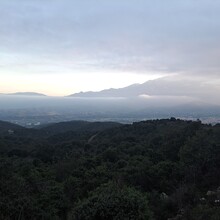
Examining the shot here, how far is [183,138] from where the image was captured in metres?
28.4

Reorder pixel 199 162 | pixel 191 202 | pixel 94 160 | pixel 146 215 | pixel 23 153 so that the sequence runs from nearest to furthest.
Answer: pixel 146 215 → pixel 191 202 → pixel 199 162 → pixel 94 160 → pixel 23 153

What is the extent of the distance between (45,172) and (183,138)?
12223 mm

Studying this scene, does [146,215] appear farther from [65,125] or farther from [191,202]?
[65,125]

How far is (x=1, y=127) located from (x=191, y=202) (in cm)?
4979

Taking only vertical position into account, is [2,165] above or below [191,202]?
above

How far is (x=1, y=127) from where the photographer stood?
57875mm

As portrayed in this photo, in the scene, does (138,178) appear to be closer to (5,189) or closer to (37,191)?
(37,191)

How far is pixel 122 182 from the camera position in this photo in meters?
13.6

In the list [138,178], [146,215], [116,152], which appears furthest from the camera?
[116,152]

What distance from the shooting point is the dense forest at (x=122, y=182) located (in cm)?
850

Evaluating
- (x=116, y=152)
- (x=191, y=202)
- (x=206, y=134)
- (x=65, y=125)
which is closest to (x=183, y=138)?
(x=206, y=134)

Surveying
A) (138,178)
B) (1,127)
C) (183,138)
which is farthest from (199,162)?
(1,127)

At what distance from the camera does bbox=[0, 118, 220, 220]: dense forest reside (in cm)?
850

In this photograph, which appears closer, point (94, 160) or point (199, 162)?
point (199, 162)
